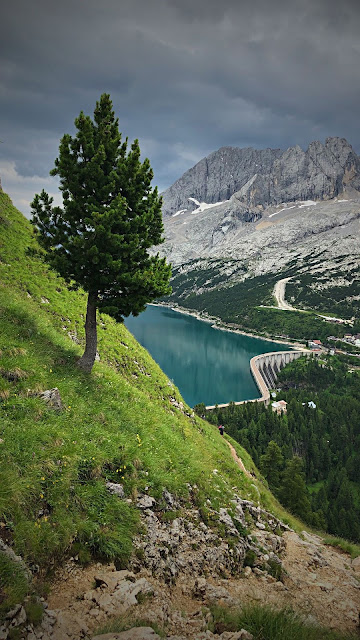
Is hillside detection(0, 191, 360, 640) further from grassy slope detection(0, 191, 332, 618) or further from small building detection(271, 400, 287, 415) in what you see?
small building detection(271, 400, 287, 415)

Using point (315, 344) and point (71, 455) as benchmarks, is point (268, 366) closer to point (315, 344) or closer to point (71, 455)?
point (315, 344)

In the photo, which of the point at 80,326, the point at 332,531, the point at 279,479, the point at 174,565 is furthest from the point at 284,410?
the point at 174,565

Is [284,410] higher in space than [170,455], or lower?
lower

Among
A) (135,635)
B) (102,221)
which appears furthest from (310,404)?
(135,635)

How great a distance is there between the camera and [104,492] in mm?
8055

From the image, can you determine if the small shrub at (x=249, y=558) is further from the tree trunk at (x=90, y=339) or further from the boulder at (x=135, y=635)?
the tree trunk at (x=90, y=339)

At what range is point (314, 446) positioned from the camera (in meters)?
86.4

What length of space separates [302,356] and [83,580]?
581ft

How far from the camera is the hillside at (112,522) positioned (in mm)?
5855

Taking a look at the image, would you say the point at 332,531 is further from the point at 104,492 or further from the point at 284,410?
the point at 104,492

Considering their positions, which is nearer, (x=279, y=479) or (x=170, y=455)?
(x=170, y=455)

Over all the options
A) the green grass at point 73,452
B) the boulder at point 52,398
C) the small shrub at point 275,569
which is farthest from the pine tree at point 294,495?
the boulder at point 52,398

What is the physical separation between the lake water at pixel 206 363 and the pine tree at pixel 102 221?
322ft

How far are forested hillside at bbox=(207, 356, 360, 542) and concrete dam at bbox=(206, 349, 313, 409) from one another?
12.0 metres
